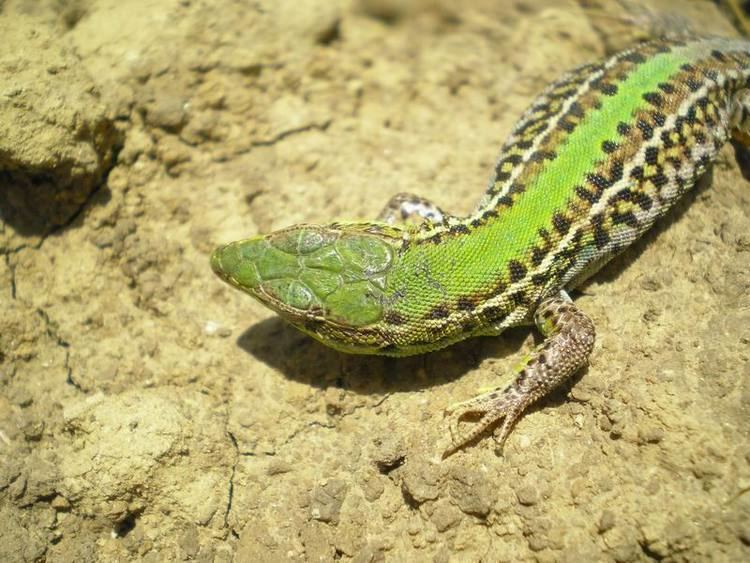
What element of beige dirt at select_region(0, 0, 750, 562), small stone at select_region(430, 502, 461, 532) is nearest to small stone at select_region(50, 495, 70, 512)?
beige dirt at select_region(0, 0, 750, 562)

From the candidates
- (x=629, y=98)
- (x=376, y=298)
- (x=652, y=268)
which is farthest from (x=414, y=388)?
(x=629, y=98)

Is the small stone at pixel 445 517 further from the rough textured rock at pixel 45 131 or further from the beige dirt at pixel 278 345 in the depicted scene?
the rough textured rock at pixel 45 131

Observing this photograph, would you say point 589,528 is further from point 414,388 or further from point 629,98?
point 629,98

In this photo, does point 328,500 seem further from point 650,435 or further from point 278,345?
point 650,435

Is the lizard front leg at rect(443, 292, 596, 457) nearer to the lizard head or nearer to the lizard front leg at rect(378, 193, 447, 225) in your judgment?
the lizard head

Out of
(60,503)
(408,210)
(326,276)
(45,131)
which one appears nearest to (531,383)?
(326,276)

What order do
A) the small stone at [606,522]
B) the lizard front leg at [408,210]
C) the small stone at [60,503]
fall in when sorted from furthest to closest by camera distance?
1. the lizard front leg at [408,210]
2. the small stone at [60,503]
3. the small stone at [606,522]

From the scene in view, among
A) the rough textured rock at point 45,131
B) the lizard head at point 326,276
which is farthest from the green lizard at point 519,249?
the rough textured rock at point 45,131

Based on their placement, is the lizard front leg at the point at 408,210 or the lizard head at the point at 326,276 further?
the lizard front leg at the point at 408,210
